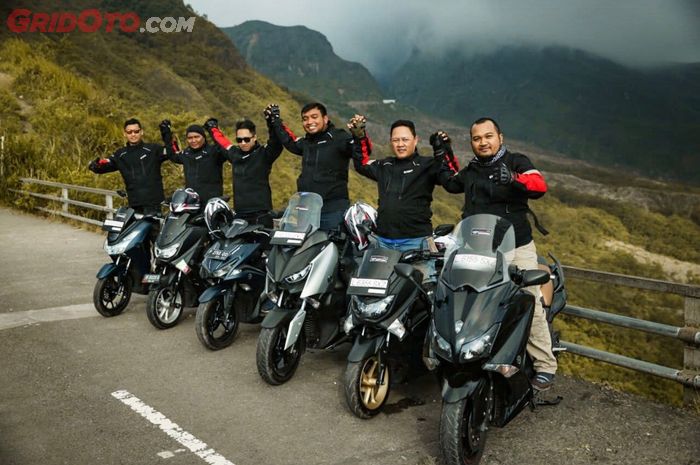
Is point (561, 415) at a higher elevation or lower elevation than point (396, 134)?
lower

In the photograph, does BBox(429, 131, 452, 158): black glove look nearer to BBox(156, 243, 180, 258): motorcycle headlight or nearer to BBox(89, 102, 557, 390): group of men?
BBox(89, 102, 557, 390): group of men

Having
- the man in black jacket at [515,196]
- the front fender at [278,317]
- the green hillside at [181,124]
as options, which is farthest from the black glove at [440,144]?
the green hillside at [181,124]

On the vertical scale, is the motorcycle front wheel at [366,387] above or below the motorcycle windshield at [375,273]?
below

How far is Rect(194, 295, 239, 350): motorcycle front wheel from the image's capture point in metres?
6.09

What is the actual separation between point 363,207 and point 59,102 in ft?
75.0

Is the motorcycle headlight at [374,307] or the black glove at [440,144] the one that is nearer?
the motorcycle headlight at [374,307]

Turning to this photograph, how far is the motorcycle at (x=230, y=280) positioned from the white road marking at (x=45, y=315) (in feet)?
6.86

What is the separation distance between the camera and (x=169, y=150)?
821 cm

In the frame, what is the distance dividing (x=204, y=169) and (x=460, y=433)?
486 cm

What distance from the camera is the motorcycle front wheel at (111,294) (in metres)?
7.32

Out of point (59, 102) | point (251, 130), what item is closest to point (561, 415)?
point (251, 130)

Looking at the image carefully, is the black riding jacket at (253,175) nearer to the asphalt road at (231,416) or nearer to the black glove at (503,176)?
the asphalt road at (231,416)

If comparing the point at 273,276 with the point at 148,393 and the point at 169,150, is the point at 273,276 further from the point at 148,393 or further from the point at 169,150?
the point at 169,150

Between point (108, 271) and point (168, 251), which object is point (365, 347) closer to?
point (168, 251)
